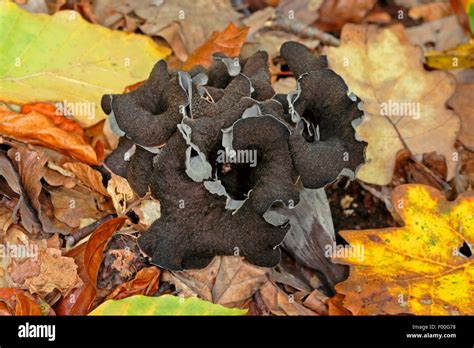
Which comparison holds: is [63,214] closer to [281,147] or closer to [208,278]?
[208,278]

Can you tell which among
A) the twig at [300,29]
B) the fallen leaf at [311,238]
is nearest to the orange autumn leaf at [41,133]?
the fallen leaf at [311,238]

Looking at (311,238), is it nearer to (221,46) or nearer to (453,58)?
(221,46)

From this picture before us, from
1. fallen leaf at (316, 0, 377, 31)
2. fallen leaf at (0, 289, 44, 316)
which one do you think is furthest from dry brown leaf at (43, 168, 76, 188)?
fallen leaf at (316, 0, 377, 31)

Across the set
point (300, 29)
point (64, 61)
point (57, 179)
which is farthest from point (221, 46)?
point (57, 179)

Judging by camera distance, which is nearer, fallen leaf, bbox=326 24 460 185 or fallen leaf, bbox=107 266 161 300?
fallen leaf, bbox=107 266 161 300

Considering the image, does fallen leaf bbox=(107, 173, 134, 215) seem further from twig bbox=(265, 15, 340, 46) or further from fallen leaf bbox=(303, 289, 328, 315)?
twig bbox=(265, 15, 340, 46)

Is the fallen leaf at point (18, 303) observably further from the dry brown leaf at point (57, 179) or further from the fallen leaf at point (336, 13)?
the fallen leaf at point (336, 13)
